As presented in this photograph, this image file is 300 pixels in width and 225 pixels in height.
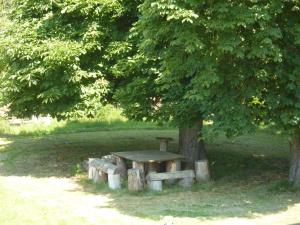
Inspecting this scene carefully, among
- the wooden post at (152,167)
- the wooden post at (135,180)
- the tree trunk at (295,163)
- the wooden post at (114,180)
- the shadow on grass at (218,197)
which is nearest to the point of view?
the shadow on grass at (218,197)

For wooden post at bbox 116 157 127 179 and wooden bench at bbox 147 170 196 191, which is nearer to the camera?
wooden bench at bbox 147 170 196 191

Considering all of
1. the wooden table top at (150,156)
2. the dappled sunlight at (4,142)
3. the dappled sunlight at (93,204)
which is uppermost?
the wooden table top at (150,156)

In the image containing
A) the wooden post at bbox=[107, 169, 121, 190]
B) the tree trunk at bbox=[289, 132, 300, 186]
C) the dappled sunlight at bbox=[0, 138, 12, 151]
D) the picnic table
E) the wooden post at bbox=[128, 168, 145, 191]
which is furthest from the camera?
the dappled sunlight at bbox=[0, 138, 12, 151]

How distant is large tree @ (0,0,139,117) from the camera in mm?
11594

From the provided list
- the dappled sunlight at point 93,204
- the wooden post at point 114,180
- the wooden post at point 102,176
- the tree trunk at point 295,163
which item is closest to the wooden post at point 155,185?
the dappled sunlight at point 93,204

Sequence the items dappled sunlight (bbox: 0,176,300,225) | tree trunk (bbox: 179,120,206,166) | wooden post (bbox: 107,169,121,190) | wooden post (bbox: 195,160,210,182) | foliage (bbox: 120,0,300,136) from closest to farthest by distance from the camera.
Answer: dappled sunlight (bbox: 0,176,300,225) → foliage (bbox: 120,0,300,136) → wooden post (bbox: 107,169,121,190) → wooden post (bbox: 195,160,210,182) → tree trunk (bbox: 179,120,206,166)

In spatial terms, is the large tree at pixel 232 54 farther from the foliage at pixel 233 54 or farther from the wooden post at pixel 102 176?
the wooden post at pixel 102 176

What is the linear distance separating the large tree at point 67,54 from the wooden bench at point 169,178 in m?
2.36

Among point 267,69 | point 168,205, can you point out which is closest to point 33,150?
point 168,205

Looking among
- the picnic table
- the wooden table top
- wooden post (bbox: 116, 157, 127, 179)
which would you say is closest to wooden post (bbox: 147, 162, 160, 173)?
the picnic table

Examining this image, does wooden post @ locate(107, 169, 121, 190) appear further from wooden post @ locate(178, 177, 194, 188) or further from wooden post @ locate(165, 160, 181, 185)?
wooden post @ locate(178, 177, 194, 188)

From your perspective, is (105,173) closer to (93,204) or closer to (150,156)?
(150,156)

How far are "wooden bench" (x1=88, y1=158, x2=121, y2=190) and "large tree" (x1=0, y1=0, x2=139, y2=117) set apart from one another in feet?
3.93

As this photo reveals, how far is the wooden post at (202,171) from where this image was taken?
11.2 metres
